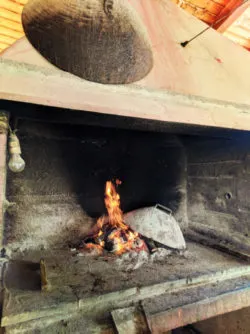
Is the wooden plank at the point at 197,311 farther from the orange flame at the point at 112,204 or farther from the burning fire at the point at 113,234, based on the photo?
the orange flame at the point at 112,204

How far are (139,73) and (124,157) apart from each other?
1.29m

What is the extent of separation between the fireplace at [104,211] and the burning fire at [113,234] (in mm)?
92

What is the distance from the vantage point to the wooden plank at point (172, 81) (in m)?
1.05

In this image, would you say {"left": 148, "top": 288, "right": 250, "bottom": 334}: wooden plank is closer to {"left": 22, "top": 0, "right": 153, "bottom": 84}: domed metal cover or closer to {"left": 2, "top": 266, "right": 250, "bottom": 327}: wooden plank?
{"left": 2, "top": 266, "right": 250, "bottom": 327}: wooden plank

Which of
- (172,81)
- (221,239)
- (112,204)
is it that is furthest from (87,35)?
(221,239)

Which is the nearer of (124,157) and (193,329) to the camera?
(193,329)

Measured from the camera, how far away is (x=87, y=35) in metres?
1.09

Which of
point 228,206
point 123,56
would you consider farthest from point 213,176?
point 123,56

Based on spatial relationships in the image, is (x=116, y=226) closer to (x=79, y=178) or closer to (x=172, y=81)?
(x=79, y=178)

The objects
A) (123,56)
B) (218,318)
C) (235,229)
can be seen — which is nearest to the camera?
(123,56)

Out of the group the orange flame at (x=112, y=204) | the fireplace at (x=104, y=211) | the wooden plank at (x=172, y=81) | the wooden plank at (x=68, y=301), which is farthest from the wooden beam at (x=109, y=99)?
the orange flame at (x=112, y=204)

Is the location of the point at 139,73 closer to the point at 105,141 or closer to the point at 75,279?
the point at 105,141

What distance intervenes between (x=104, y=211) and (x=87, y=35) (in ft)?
5.60

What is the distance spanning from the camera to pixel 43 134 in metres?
2.11
